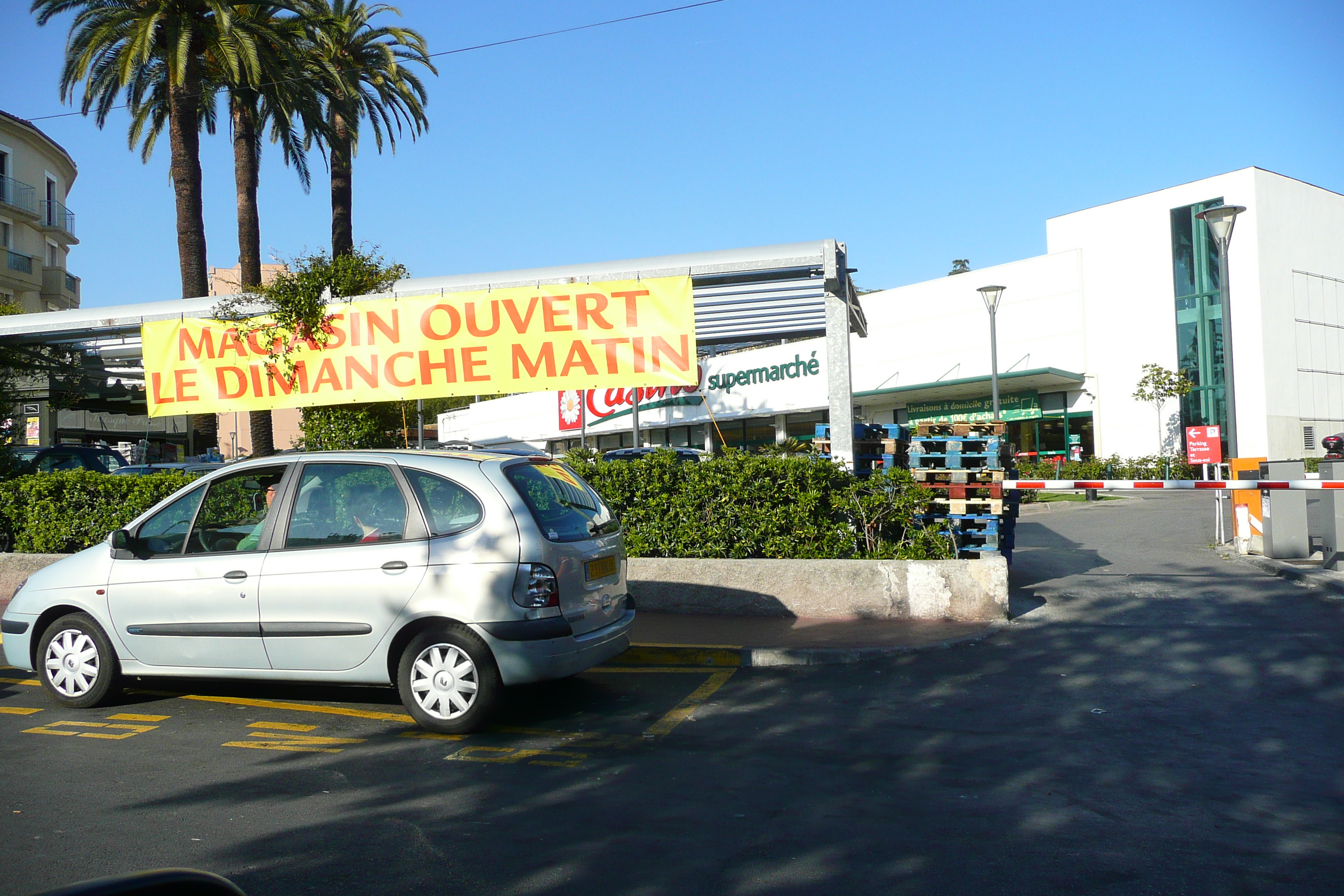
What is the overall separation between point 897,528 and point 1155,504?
61.7ft

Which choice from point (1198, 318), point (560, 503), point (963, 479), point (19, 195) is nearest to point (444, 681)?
point (560, 503)

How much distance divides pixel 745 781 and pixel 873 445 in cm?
676

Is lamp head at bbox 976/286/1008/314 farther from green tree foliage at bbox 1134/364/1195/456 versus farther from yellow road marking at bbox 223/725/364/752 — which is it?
yellow road marking at bbox 223/725/364/752

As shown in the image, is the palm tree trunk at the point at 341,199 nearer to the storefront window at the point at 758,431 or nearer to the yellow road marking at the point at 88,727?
the yellow road marking at the point at 88,727

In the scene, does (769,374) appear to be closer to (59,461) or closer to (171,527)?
(59,461)

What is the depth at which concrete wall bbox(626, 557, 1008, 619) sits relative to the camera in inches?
354

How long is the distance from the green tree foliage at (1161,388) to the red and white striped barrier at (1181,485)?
27.9m

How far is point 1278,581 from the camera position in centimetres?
1132

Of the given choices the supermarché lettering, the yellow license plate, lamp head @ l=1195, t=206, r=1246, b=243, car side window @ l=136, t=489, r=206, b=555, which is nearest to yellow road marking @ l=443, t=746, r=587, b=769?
the yellow license plate

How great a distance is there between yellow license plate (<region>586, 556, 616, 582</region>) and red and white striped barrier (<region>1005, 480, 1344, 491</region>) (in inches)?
198

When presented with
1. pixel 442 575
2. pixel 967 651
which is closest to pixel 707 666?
pixel 967 651

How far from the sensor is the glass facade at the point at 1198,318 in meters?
37.8

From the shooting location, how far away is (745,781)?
4883 mm

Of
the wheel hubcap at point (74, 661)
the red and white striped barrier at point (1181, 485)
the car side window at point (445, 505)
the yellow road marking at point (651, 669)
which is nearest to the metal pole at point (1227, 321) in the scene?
the red and white striped barrier at point (1181, 485)
